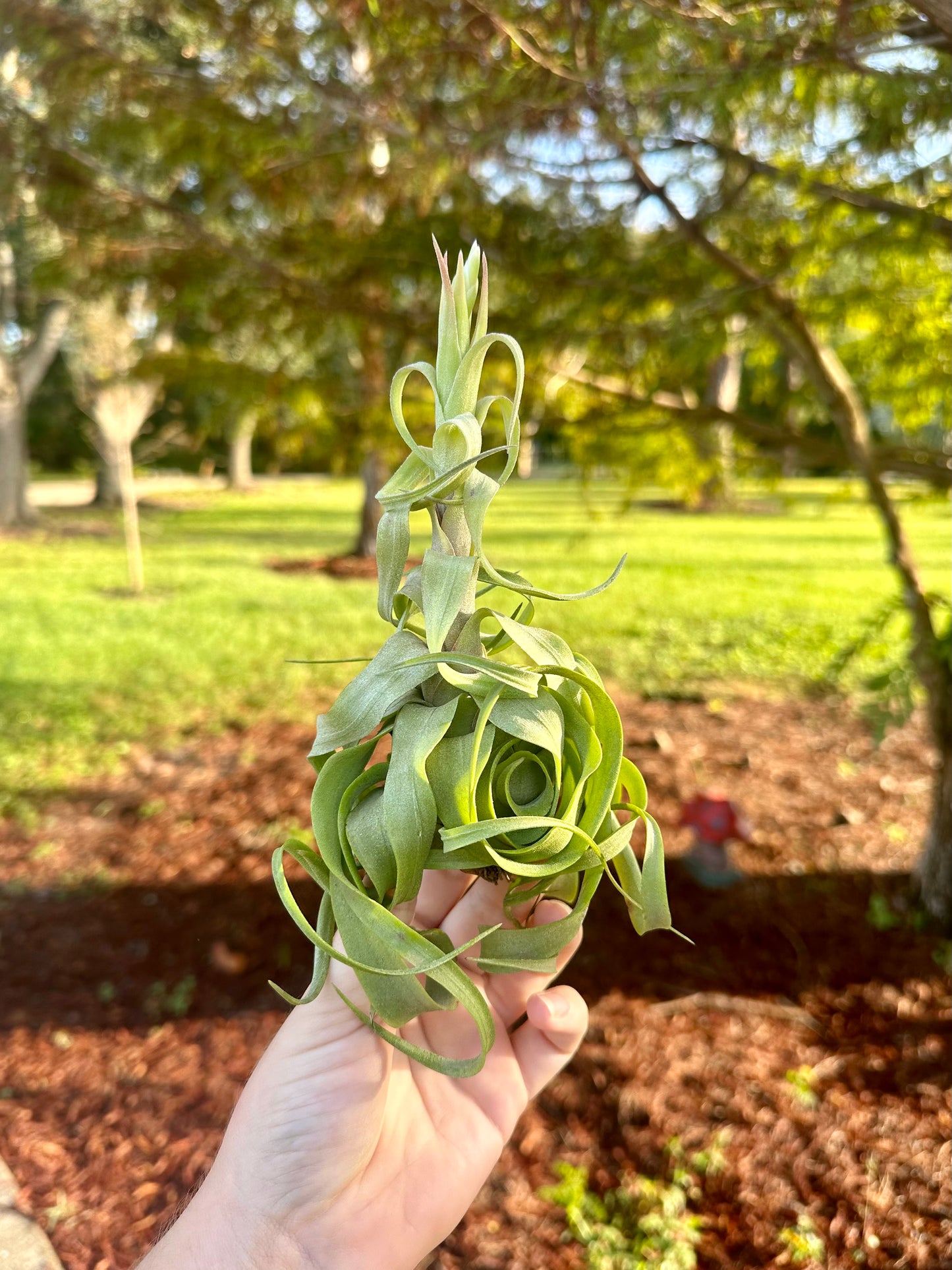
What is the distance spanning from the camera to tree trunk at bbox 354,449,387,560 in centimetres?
907

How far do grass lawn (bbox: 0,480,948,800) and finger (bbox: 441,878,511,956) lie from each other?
6.43 ft

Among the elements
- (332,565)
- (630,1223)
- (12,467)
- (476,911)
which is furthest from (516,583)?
(12,467)

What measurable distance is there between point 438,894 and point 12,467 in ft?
50.1

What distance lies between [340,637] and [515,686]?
601 cm

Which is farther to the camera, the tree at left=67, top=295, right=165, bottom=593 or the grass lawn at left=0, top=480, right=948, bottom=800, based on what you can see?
the tree at left=67, top=295, right=165, bottom=593

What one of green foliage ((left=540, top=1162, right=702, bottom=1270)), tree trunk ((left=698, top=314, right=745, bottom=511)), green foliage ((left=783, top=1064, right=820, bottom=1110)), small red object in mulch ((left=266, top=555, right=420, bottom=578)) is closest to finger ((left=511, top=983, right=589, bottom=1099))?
green foliage ((left=540, top=1162, right=702, bottom=1270))

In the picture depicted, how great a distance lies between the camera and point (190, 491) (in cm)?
2195

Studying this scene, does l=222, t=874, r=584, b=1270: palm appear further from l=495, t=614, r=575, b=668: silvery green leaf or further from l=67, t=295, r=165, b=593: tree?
l=67, t=295, r=165, b=593: tree

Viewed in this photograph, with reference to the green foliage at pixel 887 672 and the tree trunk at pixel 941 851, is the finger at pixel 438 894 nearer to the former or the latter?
the green foliage at pixel 887 672

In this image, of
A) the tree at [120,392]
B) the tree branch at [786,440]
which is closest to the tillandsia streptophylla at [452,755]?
the tree branch at [786,440]

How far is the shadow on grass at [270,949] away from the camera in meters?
2.94

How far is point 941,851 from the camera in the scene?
10.4 ft

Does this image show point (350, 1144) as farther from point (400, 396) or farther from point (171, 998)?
point (171, 998)

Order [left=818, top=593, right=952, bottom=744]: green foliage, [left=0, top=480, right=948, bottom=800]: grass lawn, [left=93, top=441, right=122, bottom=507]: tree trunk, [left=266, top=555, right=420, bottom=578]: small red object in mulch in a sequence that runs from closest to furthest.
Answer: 1. [left=818, top=593, right=952, bottom=744]: green foliage
2. [left=0, top=480, right=948, bottom=800]: grass lawn
3. [left=266, top=555, right=420, bottom=578]: small red object in mulch
4. [left=93, top=441, right=122, bottom=507]: tree trunk
